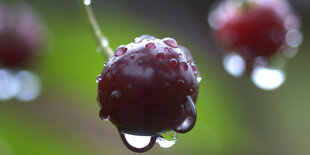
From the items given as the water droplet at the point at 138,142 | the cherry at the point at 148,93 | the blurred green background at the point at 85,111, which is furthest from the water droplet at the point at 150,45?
the blurred green background at the point at 85,111

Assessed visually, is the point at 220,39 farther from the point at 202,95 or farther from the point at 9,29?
the point at 202,95

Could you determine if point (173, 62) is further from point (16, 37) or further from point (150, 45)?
point (16, 37)

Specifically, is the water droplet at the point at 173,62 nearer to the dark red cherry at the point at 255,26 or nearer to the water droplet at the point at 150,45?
the water droplet at the point at 150,45

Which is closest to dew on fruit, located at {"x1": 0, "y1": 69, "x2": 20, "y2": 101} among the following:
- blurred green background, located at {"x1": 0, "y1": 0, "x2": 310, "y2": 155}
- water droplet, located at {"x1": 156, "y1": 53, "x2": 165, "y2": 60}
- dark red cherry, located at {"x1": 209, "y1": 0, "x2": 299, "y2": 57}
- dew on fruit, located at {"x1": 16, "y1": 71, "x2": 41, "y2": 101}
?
dew on fruit, located at {"x1": 16, "y1": 71, "x2": 41, "y2": 101}

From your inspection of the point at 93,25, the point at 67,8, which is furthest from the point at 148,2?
the point at 93,25

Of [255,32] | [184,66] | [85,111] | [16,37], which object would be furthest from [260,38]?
[85,111]

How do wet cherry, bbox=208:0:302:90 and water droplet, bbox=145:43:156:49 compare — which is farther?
wet cherry, bbox=208:0:302:90

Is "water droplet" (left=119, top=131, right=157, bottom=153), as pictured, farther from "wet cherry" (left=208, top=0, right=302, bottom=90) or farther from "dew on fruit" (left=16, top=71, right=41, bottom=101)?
"dew on fruit" (left=16, top=71, right=41, bottom=101)

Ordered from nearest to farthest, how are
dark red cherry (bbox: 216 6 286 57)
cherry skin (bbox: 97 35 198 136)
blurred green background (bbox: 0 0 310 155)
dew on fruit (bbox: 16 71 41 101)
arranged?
cherry skin (bbox: 97 35 198 136), dark red cherry (bbox: 216 6 286 57), dew on fruit (bbox: 16 71 41 101), blurred green background (bbox: 0 0 310 155)
